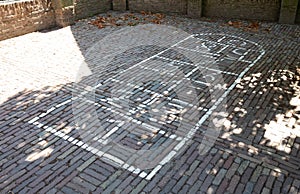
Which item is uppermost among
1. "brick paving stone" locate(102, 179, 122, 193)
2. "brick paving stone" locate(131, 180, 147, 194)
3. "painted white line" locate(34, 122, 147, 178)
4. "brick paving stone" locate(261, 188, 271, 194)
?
"painted white line" locate(34, 122, 147, 178)

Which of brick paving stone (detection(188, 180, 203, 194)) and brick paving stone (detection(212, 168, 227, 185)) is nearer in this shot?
brick paving stone (detection(188, 180, 203, 194))

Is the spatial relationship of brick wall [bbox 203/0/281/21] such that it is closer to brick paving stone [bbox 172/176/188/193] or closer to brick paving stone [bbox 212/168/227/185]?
brick paving stone [bbox 212/168/227/185]

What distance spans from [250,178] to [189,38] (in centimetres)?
798

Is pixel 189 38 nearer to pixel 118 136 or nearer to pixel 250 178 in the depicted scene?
pixel 118 136

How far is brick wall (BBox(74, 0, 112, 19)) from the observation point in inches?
575


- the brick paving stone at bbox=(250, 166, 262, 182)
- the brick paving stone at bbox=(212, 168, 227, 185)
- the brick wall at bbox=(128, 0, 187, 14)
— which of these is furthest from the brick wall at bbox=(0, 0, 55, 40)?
the brick paving stone at bbox=(250, 166, 262, 182)

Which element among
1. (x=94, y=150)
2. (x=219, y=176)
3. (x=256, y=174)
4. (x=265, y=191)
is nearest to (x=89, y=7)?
(x=94, y=150)

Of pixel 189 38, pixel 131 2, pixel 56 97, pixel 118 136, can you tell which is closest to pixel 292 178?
pixel 118 136

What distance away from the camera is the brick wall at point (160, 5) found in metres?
15.7

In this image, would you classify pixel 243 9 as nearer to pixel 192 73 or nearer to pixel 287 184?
pixel 192 73

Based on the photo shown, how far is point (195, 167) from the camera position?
4609 mm

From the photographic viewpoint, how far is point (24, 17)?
39.0 feet

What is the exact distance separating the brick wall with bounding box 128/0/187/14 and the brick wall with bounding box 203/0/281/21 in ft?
4.08

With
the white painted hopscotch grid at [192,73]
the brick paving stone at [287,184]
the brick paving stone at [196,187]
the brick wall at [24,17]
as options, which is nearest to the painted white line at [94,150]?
the white painted hopscotch grid at [192,73]
